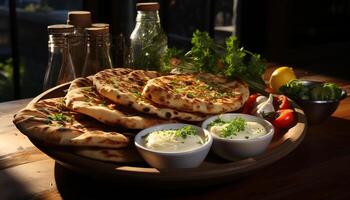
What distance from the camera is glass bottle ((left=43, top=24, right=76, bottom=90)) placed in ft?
5.33

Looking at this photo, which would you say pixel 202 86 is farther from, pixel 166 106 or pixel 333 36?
pixel 333 36

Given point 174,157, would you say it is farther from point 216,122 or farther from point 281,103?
point 281,103

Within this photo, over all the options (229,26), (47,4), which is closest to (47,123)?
(47,4)

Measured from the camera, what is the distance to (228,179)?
112 centimetres

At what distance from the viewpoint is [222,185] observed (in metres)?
1.20

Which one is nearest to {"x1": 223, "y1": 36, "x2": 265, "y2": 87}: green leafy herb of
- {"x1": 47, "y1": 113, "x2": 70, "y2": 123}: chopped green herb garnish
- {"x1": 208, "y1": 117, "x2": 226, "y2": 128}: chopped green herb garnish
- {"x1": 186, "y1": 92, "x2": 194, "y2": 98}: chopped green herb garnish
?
{"x1": 186, "y1": 92, "x2": 194, "y2": 98}: chopped green herb garnish

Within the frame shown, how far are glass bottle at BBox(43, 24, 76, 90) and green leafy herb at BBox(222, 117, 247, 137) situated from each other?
0.72 metres

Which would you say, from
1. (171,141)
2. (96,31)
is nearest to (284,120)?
(171,141)

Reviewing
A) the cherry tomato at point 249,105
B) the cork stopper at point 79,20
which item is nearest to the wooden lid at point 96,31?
the cork stopper at point 79,20

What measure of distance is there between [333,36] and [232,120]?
4756 mm

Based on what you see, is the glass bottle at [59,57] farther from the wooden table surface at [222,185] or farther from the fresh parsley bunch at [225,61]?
the fresh parsley bunch at [225,61]

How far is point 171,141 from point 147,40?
936mm

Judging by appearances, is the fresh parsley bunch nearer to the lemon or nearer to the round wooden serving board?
the lemon

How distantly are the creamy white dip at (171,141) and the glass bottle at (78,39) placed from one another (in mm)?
731
